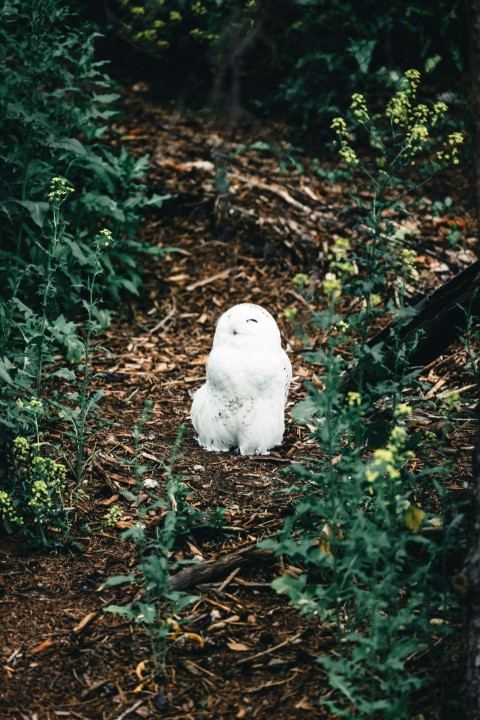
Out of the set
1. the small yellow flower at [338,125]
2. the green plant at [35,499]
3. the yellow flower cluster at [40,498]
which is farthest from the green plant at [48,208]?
the small yellow flower at [338,125]

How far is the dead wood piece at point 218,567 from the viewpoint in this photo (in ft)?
9.13

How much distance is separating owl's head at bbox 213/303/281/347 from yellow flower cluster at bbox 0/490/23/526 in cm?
122

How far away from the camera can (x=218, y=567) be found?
2863 mm

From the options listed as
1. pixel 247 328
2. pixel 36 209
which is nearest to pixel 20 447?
pixel 247 328

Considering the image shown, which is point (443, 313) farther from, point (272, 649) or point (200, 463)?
point (272, 649)

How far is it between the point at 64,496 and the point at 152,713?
47.5 inches

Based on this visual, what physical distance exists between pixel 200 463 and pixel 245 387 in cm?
40

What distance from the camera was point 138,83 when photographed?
24.3ft

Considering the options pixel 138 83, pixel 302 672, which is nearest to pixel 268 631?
pixel 302 672

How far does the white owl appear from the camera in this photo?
3615mm

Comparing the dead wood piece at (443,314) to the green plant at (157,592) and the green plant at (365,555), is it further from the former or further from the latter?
the green plant at (157,592)

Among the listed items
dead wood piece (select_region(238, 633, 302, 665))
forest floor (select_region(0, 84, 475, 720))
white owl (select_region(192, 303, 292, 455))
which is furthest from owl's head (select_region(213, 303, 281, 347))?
dead wood piece (select_region(238, 633, 302, 665))

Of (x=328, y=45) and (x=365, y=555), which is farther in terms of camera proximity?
(x=328, y=45)

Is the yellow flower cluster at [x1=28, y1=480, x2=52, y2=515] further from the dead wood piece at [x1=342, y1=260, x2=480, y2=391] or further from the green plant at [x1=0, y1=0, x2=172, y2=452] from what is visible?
the dead wood piece at [x1=342, y1=260, x2=480, y2=391]
